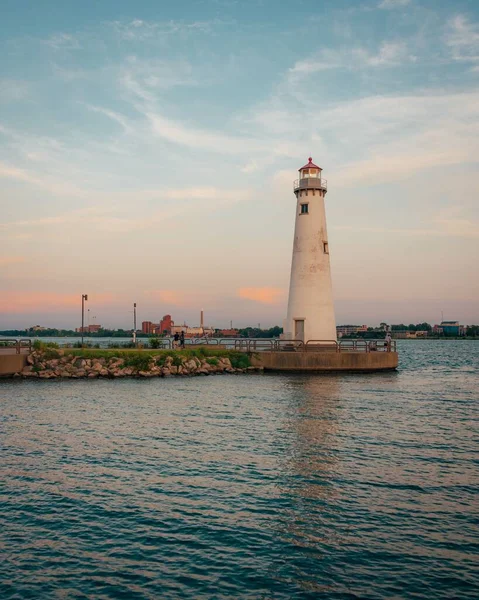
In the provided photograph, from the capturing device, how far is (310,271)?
147 feet

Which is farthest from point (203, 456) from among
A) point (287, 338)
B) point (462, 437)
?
point (287, 338)

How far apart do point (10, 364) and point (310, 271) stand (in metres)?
23.6

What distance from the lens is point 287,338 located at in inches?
1806

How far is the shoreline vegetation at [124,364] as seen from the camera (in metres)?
39.5

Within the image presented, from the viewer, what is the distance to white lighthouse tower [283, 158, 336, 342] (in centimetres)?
4475

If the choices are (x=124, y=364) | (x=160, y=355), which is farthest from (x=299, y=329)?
(x=124, y=364)

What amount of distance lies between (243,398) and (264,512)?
57.3ft

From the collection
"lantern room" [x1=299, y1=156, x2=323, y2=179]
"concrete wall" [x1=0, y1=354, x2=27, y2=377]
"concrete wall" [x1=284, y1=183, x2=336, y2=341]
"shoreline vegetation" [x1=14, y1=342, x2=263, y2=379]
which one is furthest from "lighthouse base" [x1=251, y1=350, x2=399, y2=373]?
"concrete wall" [x1=0, y1=354, x2=27, y2=377]

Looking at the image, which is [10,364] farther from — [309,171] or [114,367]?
[309,171]

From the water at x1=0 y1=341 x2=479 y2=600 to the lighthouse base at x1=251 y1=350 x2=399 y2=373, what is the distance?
1714 centimetres

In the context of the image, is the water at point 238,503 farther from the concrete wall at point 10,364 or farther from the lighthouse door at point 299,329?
the lighthouse door at point 299,329

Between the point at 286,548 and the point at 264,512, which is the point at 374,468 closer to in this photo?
the point at 264,512

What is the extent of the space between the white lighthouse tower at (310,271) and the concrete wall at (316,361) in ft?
6.73

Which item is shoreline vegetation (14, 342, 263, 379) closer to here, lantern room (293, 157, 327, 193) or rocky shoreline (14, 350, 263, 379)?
rocky shoreline (14, 350, 263, 379)
